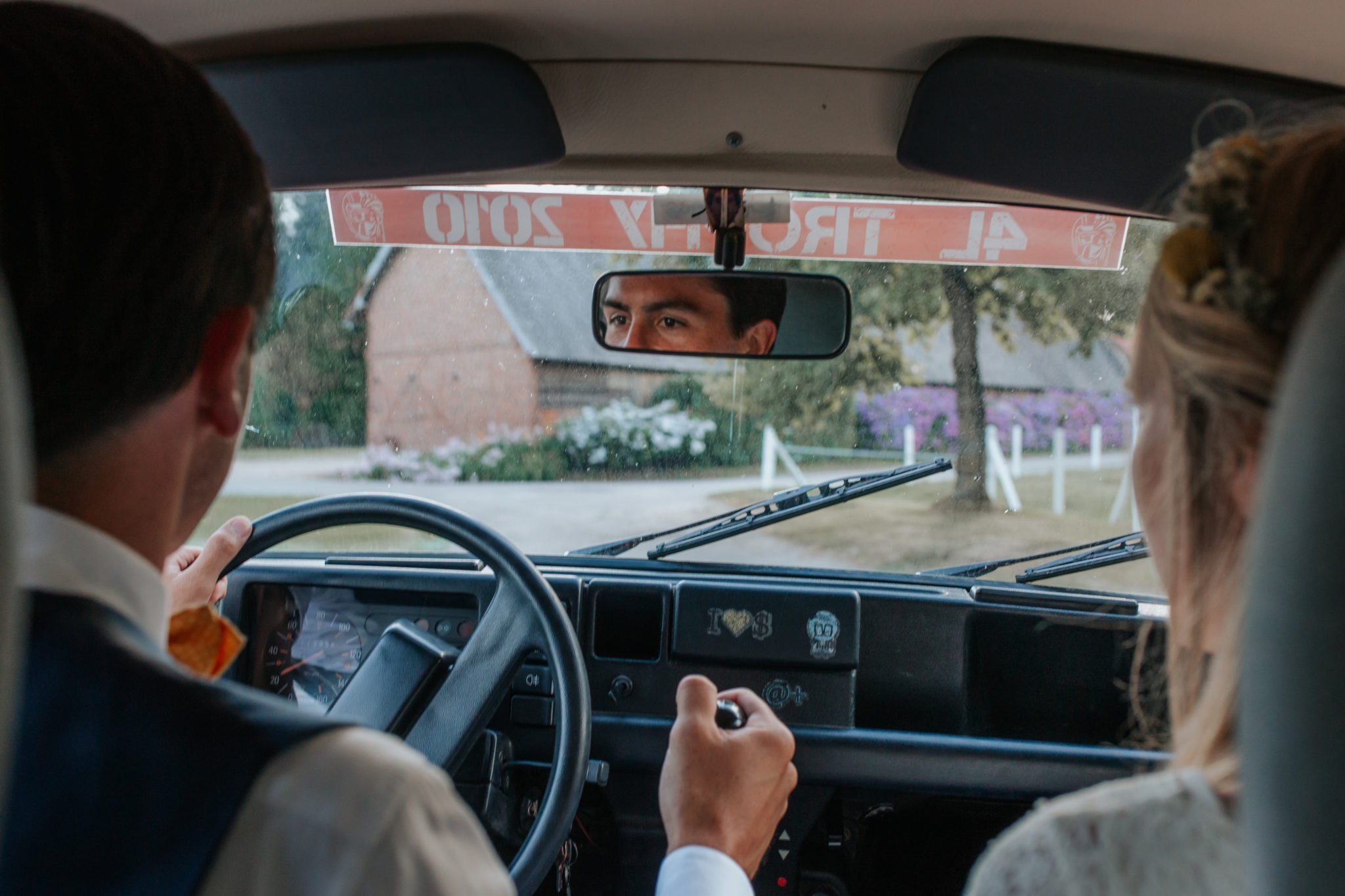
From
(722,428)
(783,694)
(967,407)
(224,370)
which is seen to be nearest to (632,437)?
(722,428)

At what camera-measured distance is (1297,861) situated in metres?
0.65

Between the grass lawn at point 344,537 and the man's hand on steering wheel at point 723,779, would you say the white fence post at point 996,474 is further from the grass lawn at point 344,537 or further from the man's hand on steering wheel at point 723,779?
the grass lawn at point 344,537

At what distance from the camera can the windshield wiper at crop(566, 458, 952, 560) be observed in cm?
279

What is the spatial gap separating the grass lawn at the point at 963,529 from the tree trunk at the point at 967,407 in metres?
0.04

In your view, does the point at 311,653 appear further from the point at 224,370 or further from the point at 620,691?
the point at 224,370

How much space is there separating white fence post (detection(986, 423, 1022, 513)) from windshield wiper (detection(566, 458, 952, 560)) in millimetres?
116

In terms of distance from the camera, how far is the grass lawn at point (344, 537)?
2883 millimetres

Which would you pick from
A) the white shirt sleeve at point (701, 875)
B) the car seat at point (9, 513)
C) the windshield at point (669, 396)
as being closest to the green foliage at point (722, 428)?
the windshield at point (669, 396)

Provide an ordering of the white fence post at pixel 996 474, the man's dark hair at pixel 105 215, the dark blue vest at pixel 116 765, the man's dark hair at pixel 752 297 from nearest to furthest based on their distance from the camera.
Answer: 1. the dark blue vest at pixel 116 765
2. the man's dark hair at pixel 105 215
3. the man's dark hair at pixel 752 297
4. the white fence post at pixel 996 474

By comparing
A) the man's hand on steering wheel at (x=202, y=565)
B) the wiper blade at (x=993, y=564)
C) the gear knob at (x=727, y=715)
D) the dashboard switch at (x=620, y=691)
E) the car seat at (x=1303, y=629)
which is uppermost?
the car seat at (x=1303, y=629)

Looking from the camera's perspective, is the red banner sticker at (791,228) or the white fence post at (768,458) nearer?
the red banner sticker at (791,228)

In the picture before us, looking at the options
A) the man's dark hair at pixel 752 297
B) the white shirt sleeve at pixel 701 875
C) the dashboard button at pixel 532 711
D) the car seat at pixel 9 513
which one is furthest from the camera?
the dashboard button at pixel 532 711

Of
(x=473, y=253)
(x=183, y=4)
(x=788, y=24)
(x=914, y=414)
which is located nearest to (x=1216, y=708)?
(x=788, y=24)

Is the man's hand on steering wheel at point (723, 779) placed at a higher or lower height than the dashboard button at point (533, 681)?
higher
